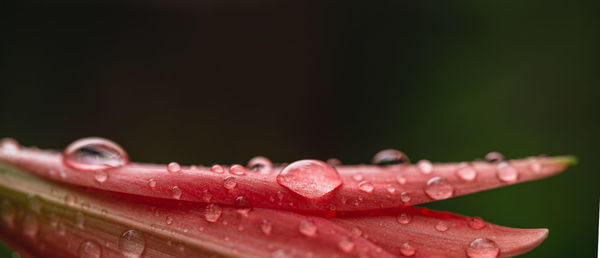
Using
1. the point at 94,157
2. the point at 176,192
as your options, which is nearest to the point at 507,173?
the point at 176,192

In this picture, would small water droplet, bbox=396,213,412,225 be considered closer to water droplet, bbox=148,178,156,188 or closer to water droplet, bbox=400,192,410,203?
water droplet, bbox=400,192,410,203

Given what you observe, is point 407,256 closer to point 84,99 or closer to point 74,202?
point 74,202

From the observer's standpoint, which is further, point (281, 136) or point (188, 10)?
point (188, 10)

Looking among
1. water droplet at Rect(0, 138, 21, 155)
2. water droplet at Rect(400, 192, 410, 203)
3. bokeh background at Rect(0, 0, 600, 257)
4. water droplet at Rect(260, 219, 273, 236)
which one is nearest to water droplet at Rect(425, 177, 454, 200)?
water droplet at Rect(400, 192, 410, 203)

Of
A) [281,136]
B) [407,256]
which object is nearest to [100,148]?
[407,256]

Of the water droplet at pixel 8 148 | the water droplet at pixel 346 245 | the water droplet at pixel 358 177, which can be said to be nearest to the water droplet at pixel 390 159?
the water droplet at pixel 358 177

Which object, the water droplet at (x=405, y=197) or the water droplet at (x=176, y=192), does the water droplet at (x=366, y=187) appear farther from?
the water droplet at (x=176, y=192)
